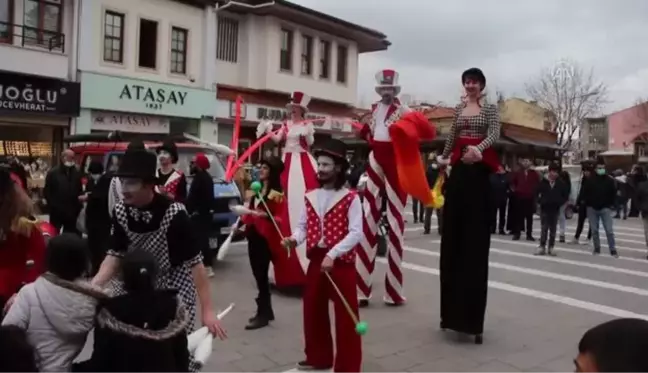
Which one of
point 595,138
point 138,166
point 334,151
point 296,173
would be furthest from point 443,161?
point 595,138

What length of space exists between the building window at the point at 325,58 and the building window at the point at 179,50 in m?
7.25

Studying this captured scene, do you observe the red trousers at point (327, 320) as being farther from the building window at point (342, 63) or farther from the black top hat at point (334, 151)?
the building window at point (342, 63)

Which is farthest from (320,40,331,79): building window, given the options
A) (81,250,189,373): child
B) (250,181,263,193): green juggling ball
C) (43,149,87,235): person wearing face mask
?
(81,250,189,373): child

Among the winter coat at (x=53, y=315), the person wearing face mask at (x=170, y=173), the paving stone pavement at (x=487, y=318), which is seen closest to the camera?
the winter coat at (x=53, y=315)

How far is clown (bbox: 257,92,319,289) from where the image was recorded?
7.59 meters

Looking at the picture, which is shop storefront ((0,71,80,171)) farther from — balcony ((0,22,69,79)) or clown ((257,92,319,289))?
clown ((257,92,319,289))

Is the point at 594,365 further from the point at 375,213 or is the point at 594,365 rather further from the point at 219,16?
the point at 219,16

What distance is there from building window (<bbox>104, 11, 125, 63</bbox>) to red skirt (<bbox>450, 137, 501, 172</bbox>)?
57.2ft

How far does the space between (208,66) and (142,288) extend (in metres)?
22.1

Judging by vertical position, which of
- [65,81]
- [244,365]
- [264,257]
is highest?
[65,81]

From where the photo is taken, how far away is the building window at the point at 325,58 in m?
29.0

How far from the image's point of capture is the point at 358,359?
15.6ft

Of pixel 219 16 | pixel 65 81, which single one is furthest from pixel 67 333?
pixel 219 16

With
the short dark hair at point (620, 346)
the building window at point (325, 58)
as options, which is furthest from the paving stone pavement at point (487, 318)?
the building window at point (325, 58)
